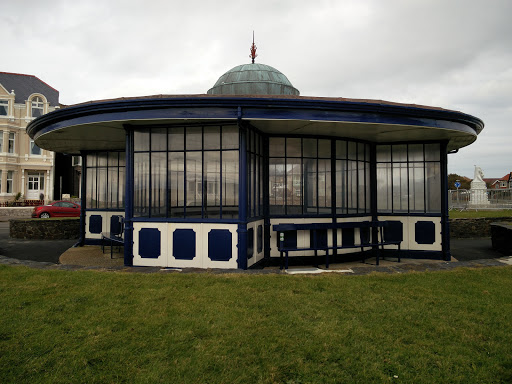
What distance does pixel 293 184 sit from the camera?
860 centimetres

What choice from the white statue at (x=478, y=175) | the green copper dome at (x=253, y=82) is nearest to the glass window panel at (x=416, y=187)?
the green copper dome at (x=253, y=82)

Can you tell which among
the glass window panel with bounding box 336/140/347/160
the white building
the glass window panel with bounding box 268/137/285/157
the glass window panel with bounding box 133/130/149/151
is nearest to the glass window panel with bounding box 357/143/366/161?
the glass window panel with bounding box 336/140/347/160

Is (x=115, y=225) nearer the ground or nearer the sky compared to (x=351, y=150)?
nearer the ground

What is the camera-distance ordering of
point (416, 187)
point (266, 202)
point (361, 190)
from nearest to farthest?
point (266, 202), point (361, 190), point (416, 187)

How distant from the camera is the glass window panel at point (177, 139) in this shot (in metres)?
7.52

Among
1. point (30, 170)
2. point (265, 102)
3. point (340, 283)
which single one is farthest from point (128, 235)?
point (30, 170)

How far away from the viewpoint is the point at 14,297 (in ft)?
16.4

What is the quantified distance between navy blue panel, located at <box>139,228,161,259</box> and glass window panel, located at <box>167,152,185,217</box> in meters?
0.67

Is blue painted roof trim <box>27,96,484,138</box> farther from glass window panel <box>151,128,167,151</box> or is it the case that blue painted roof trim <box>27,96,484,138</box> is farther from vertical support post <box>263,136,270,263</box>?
vertical support post <box>263,136,270,263</box>

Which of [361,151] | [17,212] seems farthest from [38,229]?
[17,212]

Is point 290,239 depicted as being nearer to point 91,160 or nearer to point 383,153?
point 383,153

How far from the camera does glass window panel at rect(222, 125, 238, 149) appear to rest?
732 cm

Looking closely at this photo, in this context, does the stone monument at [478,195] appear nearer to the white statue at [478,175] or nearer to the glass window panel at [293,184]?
the white statue at [478,175]

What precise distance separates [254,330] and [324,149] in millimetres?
5972
